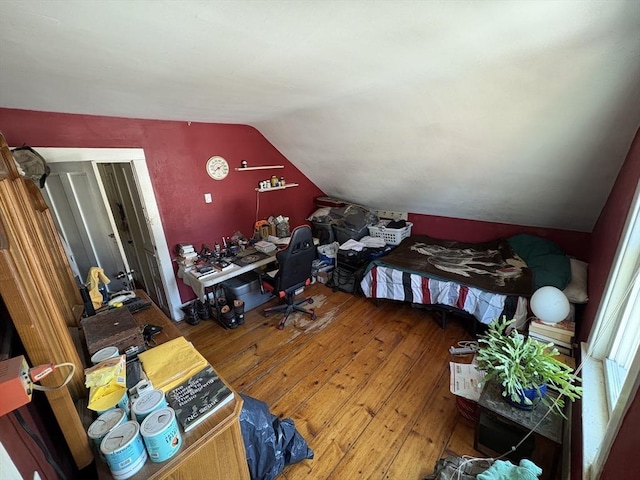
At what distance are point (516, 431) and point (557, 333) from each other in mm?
767

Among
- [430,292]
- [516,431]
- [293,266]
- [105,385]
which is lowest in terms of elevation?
[516,431]

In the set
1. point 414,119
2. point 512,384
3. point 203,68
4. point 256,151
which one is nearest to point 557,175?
point 414,119

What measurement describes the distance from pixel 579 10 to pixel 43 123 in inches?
128

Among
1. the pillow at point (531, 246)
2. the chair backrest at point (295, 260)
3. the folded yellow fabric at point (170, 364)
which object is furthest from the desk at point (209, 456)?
the pillow at point (531, 246)

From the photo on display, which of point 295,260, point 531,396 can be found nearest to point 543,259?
point 531,396

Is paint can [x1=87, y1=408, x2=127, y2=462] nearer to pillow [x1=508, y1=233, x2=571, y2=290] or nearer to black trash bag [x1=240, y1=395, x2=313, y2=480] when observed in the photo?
black trash bag [x1=240, y1=395, x2=313, y2=480]

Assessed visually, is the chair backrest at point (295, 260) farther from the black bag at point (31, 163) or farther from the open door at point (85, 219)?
the black bag at point (31, 163)

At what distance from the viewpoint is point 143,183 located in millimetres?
2627

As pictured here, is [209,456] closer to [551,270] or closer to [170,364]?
[170,364]

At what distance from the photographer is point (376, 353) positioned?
8.08 feet

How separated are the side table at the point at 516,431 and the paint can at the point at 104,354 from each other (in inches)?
73.3

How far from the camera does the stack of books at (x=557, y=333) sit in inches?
71.0

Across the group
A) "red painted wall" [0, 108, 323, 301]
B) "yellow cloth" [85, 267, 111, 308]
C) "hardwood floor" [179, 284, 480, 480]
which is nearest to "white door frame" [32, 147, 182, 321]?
"red painted wall" [0, 108, 323, 301]

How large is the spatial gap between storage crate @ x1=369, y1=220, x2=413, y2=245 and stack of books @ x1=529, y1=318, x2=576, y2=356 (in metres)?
1.84
